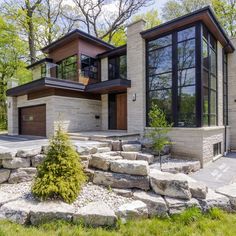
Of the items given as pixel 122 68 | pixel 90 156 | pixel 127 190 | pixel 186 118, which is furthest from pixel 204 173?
pixel 122 68

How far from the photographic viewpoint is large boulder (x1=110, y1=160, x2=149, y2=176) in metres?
4.22

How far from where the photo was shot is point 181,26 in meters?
7.39

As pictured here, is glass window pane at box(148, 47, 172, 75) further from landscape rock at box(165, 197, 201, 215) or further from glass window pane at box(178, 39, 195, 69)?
landscape rock at box(165, 197, 201, 215)

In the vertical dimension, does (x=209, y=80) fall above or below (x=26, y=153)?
above

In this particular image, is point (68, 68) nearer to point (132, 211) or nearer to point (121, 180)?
→ point (121, 180)

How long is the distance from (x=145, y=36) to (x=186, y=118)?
4.01m

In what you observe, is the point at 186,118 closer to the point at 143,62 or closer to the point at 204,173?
the point at 204,173

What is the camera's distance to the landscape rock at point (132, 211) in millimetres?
3381

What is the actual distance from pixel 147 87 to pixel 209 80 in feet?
8.37

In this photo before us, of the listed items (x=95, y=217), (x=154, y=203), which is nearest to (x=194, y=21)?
(x=154, y=203)

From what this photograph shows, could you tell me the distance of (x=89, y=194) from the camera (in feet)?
13.1

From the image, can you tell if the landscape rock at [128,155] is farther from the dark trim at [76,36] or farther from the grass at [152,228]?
the dark trim at [76,36]

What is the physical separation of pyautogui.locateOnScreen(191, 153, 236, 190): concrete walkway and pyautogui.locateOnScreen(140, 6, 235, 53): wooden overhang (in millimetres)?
5338

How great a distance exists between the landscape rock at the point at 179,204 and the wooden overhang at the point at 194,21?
6229 mm
